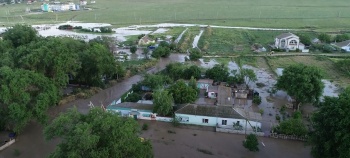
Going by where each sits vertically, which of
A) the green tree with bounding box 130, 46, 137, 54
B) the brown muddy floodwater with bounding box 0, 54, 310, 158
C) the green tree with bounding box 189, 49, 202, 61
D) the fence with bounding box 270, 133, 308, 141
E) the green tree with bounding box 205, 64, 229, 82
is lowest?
the brown muddy floodwater with bounding box 0, 54, 310, 158

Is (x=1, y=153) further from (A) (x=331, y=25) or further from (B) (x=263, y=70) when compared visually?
(A) (x=331, y=25)

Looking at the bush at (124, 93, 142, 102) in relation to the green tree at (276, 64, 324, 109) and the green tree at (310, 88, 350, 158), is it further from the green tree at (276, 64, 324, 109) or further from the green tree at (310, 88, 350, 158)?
the green tree at (310, 88, 350, 158)

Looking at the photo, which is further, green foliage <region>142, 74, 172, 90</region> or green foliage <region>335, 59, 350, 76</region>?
green foliage <region>335, 59, 350, 76</region>

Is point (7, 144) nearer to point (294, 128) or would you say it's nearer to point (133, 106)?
point (133, 106)

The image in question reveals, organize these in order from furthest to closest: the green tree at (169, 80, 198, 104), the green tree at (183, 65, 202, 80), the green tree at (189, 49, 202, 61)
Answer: the green tree at (189, 49, 202, 61) < the green tree at (183, 65, 202, 80) < the green tree at (169, 80, 198, 104)

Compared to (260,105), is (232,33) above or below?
above

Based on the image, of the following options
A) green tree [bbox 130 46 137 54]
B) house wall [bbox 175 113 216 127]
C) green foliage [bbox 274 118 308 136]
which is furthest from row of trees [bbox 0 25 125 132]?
green foliage [bbox 274 118 308 136]

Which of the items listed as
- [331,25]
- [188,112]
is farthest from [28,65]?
[331,25]
